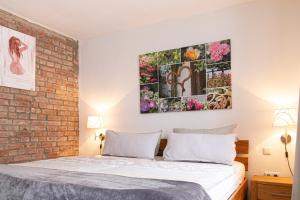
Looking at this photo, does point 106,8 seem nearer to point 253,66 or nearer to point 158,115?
point 158,115

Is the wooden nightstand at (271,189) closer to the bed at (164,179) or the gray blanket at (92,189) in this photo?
the bed at (164,179)

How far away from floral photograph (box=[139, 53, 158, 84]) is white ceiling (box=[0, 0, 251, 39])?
1.52ft

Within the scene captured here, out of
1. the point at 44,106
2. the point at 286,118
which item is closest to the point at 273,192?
the point at 286,118

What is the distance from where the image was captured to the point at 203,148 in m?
2.68

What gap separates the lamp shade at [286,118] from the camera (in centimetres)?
262

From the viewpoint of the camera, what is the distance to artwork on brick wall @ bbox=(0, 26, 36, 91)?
313cm

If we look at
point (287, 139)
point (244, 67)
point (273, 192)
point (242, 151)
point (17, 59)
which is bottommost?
point (273, 192)

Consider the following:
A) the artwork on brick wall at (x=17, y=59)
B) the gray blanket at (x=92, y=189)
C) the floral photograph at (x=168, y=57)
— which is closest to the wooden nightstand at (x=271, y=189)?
the gray blanket at (x=92, y=189)

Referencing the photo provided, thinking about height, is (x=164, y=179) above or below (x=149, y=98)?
below

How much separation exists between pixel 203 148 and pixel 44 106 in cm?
221

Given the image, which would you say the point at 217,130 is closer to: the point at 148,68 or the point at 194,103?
the point at 194,103

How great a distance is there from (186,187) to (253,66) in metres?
1.99

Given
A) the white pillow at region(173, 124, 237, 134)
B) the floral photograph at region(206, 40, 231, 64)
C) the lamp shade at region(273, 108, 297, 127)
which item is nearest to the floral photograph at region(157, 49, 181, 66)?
the floral photograph at region(206, 40, 231, 64)

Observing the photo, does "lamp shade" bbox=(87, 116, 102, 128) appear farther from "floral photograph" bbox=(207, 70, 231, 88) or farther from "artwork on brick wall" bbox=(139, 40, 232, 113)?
"floral photograph" bbox=(207, 70, 231, 88)
